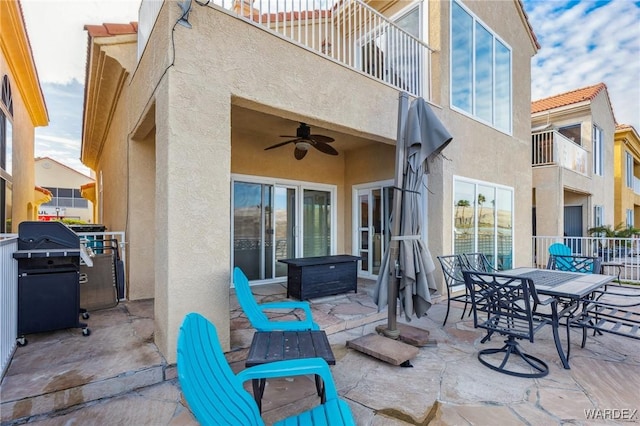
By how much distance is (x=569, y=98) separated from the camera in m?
13.5

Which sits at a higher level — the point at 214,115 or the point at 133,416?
the point at 214,115

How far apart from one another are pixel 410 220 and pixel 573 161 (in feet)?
39.1

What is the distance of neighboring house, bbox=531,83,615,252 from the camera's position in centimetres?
1108

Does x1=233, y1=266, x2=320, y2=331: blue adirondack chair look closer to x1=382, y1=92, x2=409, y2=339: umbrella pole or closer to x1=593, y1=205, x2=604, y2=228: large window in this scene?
x1=382, y1=92, x2=409, y2=339: umbrella pole

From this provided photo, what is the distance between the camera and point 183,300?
317cm

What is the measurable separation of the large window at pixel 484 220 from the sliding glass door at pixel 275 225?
329 centimetres

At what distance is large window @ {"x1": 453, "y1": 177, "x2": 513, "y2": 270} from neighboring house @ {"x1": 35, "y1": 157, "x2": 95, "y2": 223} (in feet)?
113

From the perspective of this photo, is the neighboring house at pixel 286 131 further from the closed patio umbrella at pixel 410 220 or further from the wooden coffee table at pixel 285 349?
the closed patio umbrella at pixel 410 220

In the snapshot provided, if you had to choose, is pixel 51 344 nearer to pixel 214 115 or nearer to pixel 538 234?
pixel 214 115

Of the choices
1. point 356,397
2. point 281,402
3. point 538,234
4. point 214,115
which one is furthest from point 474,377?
point 538,234

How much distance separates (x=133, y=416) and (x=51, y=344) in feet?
6.04

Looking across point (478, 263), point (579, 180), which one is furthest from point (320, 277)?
point (579, 180)

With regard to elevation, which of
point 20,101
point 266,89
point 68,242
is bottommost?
point 68,242

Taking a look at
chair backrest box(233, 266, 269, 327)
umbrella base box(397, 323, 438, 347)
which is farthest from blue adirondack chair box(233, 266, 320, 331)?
umbrella base box(397, 323, 438, 347)
